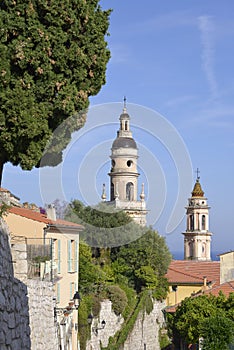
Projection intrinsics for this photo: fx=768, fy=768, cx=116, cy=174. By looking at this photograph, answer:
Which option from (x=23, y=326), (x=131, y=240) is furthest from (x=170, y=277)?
(x=23, y=326)

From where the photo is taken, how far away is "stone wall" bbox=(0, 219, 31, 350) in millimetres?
9672

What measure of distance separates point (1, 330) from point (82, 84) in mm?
12480

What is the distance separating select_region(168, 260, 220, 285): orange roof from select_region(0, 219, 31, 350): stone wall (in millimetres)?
47904

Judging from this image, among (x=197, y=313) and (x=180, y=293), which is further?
(x=180, y=293)

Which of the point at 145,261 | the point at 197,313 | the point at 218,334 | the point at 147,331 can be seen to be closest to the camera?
the point at 218,334

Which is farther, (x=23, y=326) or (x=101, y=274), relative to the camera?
(x=101, y=274)

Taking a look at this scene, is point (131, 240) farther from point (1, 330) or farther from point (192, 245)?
point (192, 245)

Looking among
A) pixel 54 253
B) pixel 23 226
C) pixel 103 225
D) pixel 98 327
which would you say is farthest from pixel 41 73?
pixel 103 225

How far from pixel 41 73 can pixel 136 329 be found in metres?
24.7

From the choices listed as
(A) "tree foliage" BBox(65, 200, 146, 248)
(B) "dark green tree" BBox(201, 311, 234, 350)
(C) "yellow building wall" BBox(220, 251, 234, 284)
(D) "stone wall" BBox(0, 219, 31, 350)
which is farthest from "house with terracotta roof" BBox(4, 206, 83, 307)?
(C) "yellow building wall" BBox(220, 251, 234, 284)

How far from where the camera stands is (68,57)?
67.5 ft

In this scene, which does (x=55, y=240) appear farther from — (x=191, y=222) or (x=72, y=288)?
(x=191, y=222)

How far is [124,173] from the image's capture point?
80.8 m

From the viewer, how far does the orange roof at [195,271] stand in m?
61.1
